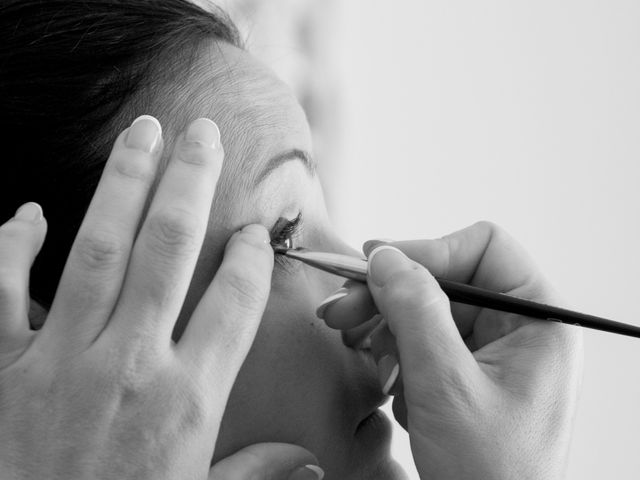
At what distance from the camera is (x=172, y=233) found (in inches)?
22.8

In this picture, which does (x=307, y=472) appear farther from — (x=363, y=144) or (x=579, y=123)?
(x=579, y=123)

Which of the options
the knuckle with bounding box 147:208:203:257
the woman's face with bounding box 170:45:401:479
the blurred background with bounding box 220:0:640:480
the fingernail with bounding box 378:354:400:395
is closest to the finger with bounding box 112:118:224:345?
the knuckle with bounding box 147:208:203:257

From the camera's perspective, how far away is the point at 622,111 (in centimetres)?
172

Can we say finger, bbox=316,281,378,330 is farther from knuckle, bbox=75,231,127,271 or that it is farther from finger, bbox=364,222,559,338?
knuckle, bbox=75,231,127,271

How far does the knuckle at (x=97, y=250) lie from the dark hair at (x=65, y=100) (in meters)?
0.13

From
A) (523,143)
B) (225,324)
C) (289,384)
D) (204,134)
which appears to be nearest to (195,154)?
(204,134)

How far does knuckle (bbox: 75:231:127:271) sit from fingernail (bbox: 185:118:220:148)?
114 mm

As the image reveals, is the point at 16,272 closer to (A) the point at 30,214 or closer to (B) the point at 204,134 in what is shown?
(A) the point at 30,214

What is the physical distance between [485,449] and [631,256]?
4.06ft

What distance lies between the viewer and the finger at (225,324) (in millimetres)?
589

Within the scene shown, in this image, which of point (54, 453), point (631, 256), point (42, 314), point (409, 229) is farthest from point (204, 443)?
point (631, 256)

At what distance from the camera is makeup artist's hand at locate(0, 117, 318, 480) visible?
1.84ft

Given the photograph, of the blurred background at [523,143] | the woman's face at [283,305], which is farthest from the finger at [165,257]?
the blurred background at [523,143]

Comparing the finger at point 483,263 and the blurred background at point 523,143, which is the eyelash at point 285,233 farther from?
the blurred background at point 523,143
